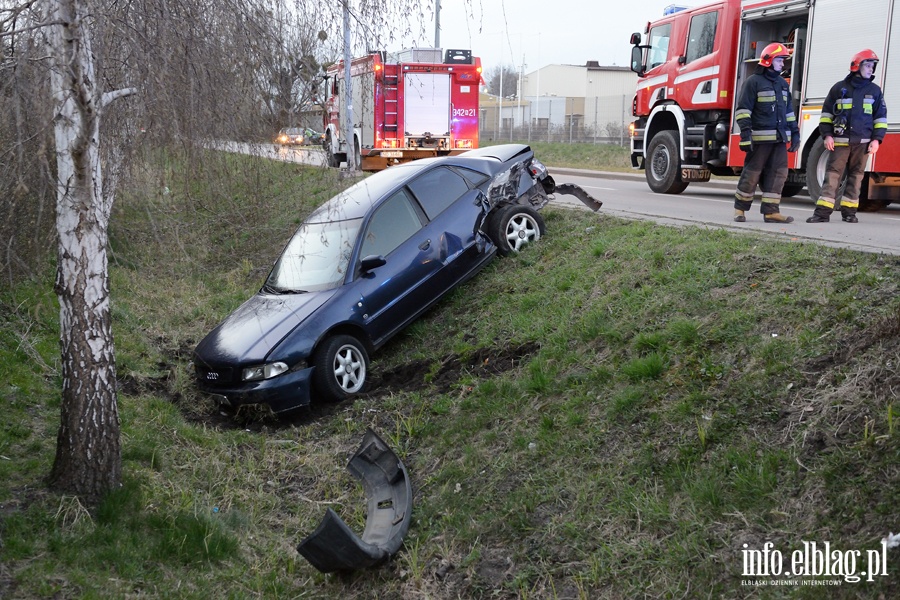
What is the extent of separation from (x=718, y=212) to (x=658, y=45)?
5052 mm

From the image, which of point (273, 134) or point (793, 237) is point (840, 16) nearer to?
point (793, 237)

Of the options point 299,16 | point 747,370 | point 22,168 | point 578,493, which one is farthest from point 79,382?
point 747,370

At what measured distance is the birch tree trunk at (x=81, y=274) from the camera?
4.20 metres

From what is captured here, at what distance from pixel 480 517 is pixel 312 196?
2.33m

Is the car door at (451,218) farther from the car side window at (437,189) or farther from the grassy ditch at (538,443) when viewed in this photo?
the grassy ditch at (538,443)

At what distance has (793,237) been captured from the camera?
7992 mm

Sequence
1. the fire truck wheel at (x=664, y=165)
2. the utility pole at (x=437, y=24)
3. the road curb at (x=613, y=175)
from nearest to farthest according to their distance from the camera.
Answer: the utility pole at (x=437, y=24) → the fire truck wheel at (x=664, y=165) → the road curb at (x=613, y=175)

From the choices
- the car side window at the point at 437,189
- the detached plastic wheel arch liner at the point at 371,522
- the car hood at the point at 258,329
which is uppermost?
the car side window at the point at 437,189

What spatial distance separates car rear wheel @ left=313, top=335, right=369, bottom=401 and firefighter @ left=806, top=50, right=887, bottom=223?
595 cm

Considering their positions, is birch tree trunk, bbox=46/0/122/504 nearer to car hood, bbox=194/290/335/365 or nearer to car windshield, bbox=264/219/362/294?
car hood, bbox=194/290/335/365

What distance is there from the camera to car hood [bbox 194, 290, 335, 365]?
23.3 feet

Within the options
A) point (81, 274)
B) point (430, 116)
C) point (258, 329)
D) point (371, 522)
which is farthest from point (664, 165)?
point (81, 274)

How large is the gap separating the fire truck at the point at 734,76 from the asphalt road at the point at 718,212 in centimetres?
56

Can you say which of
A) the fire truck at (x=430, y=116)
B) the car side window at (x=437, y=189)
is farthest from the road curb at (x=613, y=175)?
the car side window at (x=437, y=189)
